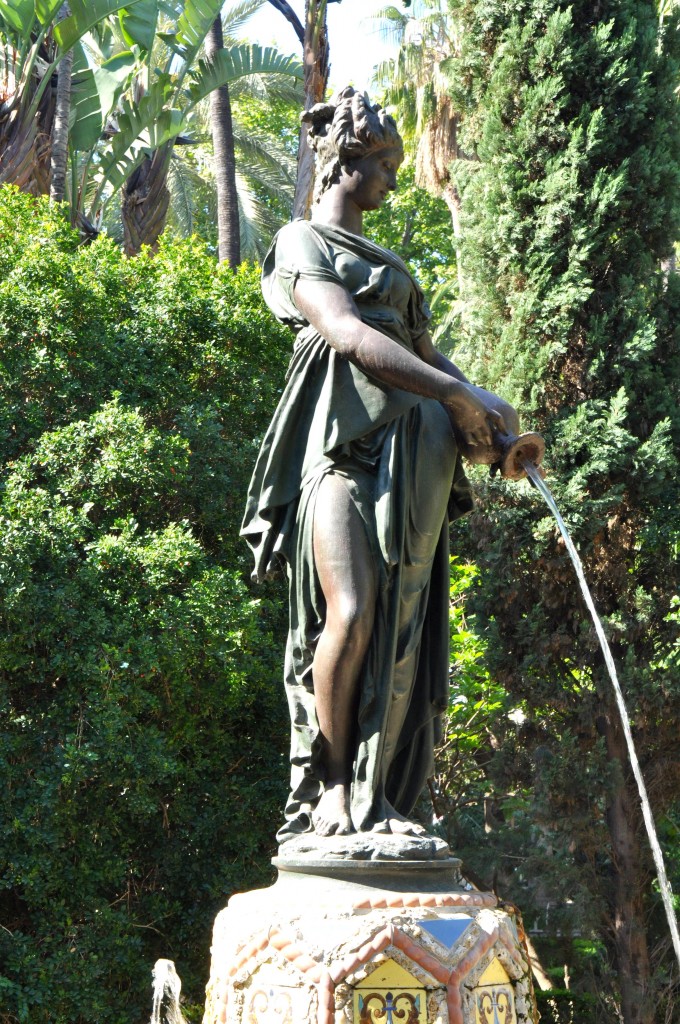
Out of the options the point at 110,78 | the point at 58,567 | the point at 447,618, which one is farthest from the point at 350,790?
the point at 110,78

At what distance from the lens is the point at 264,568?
4.01m

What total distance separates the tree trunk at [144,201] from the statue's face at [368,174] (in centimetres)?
1434

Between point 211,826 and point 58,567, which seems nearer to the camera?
point 58,567

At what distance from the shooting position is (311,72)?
1612cm

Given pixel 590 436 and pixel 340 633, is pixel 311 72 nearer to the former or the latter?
pixel 590 436

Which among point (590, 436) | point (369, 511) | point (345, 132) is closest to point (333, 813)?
point (369, 511)

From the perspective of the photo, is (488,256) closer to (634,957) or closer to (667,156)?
(667,156)

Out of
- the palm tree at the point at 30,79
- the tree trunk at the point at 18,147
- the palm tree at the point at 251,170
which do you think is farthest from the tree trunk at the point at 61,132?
the palm tree at the point at 251,170

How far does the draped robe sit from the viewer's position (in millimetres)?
3748

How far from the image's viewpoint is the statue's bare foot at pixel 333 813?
3580 millimetres

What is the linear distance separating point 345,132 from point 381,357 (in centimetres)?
97

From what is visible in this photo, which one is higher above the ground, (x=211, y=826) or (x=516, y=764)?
(x=516, y=764)

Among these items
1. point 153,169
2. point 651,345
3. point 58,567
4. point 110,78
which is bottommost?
point 58,567

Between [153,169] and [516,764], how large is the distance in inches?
441
